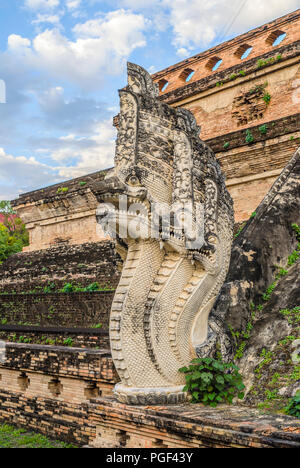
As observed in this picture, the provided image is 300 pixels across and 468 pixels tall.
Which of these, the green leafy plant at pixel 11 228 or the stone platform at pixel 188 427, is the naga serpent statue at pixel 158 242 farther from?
the green leafy plant at pixel 11 228

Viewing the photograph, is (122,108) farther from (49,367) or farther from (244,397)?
(49,367)

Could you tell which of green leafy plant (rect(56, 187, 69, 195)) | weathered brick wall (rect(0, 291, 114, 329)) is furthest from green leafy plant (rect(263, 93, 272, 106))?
weathered brick wall (rect(0, 291, 114, 329))

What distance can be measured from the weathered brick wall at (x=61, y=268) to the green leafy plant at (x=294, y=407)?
4905 millimetres

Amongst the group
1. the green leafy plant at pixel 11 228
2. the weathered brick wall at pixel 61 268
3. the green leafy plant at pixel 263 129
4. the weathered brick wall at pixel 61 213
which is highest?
the green leafy plant at pixel 11 228

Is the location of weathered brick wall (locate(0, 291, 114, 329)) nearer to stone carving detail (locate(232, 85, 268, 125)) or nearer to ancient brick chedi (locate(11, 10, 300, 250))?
ancient brick chedi (locate(11, 10, 300, 250))

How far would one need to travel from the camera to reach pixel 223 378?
3373 mm

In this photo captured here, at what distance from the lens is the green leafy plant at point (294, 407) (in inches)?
112

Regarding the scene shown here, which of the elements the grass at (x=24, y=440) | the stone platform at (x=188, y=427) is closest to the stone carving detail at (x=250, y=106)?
the grass at (x=24, y=440)

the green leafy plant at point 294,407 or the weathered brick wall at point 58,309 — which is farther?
the weathered brick wall at point 58,309

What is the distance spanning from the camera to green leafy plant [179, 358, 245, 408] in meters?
3.35

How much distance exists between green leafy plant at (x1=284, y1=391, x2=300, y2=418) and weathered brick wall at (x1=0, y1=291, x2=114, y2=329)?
3611 millimetres

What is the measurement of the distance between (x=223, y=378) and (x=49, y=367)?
2784 mm

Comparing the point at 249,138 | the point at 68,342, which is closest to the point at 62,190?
the point at 249,138

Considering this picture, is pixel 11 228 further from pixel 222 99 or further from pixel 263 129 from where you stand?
pixel 263 129
